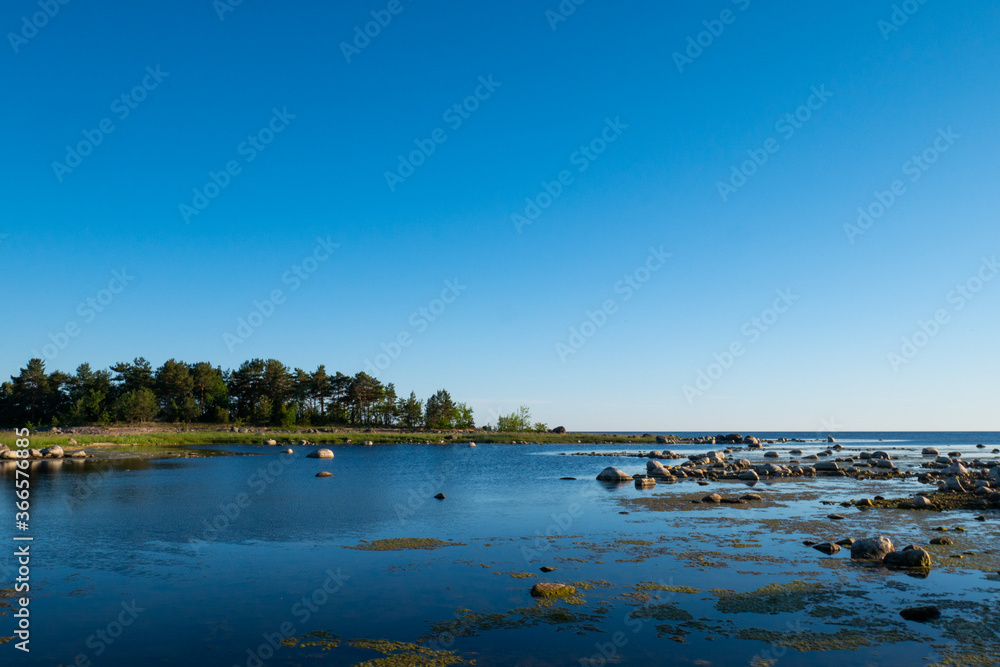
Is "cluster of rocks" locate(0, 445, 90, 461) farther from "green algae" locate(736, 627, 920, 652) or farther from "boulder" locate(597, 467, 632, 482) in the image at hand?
"green algae" locate(736, 627, 920, 652)

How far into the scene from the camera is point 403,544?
2264cm

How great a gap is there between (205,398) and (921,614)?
14901 centimetres

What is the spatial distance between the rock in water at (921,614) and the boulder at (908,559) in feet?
16.3

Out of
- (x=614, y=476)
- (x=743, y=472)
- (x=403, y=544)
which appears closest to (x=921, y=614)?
(x=403, y=544)

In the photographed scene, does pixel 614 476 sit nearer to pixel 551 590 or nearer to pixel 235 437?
pixel 551 590

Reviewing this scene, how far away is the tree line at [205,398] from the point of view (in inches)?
4924

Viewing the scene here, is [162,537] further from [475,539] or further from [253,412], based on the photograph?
[253,412]

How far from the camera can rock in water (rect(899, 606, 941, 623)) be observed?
44.4ft

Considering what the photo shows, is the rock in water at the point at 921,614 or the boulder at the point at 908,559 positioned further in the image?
the boulder at the point at 908,559

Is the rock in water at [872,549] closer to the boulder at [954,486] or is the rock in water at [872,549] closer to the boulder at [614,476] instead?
the boulder at [954,486]

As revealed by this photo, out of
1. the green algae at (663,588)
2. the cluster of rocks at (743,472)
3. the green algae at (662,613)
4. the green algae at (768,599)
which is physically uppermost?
the green algae at (768,599)

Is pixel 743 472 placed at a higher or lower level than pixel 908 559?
lower

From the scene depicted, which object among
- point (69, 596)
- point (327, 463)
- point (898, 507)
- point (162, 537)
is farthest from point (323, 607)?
point (327, 463)

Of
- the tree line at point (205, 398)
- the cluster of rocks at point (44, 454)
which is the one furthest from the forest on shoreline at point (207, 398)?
the cluster of rocks at point (44, 454)
